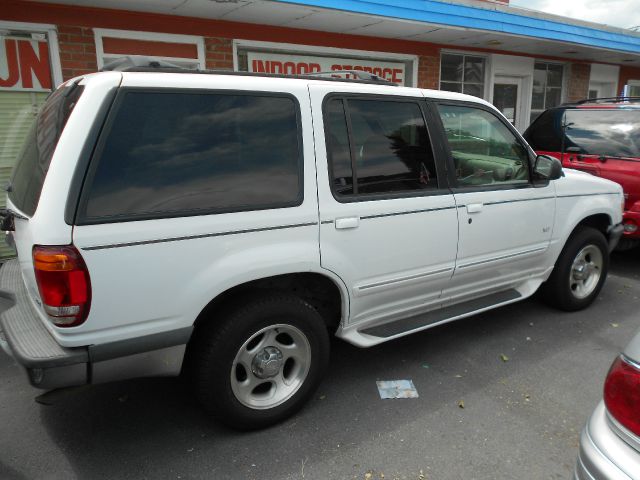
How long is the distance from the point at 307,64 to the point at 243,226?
554 cm

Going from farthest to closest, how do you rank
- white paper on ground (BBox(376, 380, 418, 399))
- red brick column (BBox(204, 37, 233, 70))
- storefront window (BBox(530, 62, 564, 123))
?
storefront window (BBox(530, 62, 564, 123))
red brick column (BBox(204, 37, 233, 70))
white paper on ground (BBox(376, 380, 418, 399))

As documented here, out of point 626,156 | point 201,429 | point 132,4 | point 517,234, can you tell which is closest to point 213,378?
point 201,429

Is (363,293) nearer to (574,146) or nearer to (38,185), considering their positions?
(38,185)

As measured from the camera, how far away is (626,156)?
5.46 metres

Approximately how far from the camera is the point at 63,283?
6.85 ft

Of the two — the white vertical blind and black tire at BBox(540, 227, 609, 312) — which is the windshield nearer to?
black tire at BBox(540, 227, 609, 312)

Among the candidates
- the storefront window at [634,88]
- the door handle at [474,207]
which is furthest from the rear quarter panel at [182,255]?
the storefront window at [634,88]

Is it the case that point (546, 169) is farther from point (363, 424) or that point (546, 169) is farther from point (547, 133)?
point (547, 133)

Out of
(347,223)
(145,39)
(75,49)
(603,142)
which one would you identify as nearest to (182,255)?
(347,223)

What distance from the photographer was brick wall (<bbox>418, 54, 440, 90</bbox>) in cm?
852

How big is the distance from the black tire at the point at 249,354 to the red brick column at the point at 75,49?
15.1 ft

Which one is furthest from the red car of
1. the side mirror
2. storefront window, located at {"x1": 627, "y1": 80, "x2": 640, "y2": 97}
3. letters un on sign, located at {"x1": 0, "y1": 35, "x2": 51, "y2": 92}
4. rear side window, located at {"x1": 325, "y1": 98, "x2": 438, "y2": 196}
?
storefront window, located at {"x1": 627, "y1": 80, "x2": 640, "y2": 97}

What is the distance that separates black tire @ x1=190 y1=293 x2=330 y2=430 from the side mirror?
2.20 metres

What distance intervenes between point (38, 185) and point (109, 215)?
421 mm
